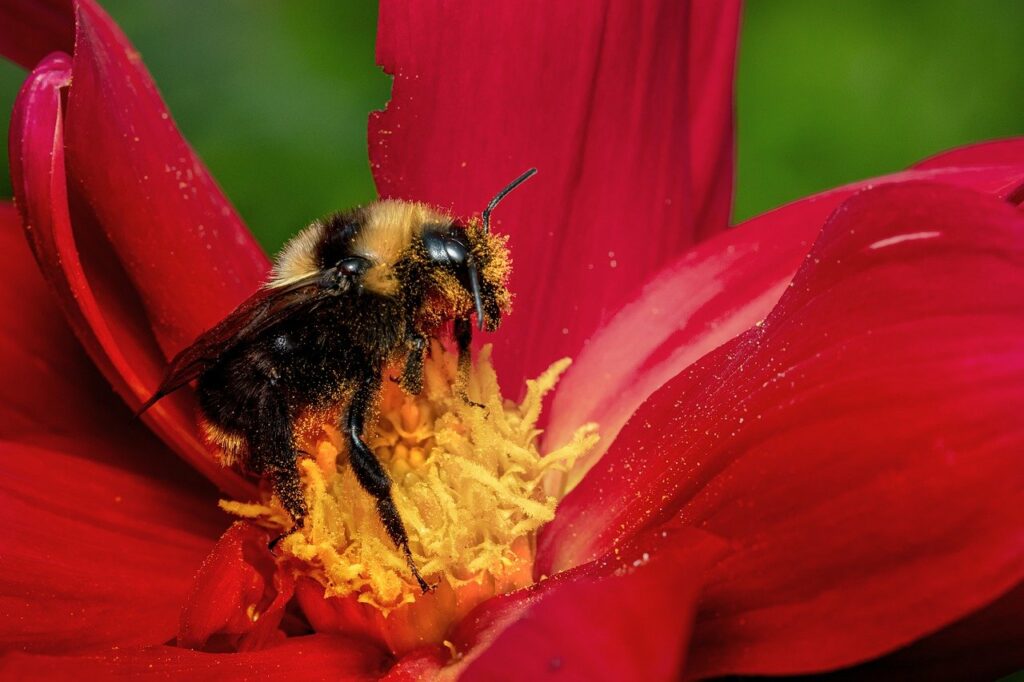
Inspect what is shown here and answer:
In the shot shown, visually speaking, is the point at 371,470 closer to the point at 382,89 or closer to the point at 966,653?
the point at 966,653

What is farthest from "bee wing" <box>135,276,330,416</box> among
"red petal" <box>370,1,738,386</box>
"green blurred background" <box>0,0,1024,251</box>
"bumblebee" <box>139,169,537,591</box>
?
"green blurred background" <box>0,0,1024,251</box>

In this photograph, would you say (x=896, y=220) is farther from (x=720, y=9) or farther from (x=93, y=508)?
(x=93, y=508)

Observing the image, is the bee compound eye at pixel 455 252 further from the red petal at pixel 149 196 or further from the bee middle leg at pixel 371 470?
the red petal at pixel 149 196

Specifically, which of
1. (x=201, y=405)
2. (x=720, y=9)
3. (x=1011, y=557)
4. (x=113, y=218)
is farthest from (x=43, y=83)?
(x=1011, y=557)

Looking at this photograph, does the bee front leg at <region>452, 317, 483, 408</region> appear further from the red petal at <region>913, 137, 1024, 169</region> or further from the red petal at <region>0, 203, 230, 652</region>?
the red petal at <region>913, 137, 1024, 169</region>

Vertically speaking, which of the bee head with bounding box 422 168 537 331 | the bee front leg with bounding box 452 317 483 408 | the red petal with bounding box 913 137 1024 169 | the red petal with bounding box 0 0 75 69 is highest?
the red petal with bounding box 0 0 75 69

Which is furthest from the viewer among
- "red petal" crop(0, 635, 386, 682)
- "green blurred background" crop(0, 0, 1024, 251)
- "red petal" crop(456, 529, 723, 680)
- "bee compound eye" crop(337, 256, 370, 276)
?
"green blurred background" crop(0, 0, 1024, 251)

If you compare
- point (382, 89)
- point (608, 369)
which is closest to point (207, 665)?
point (608, 369)
